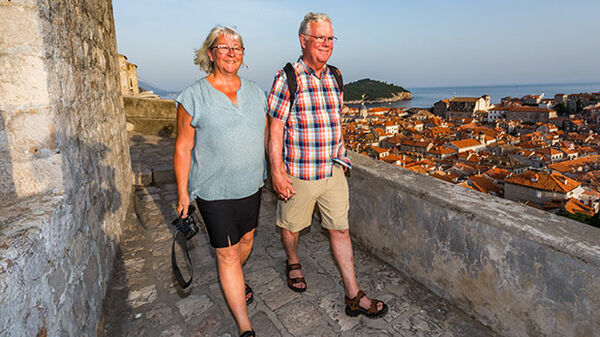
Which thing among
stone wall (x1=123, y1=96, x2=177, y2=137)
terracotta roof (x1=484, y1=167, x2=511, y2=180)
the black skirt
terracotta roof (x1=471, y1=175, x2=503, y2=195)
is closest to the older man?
the black skirt

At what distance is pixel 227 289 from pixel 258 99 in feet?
3.59

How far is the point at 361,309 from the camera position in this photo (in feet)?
6.89

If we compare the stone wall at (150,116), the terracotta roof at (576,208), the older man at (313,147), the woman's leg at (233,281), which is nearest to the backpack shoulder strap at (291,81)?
the older man at (313,147)

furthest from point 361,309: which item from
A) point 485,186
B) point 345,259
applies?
point 485,186

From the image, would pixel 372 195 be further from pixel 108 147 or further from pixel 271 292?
pixel 108 147

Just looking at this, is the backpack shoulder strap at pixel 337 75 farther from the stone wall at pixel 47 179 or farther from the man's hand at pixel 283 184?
the stone wall at pixel 47 179

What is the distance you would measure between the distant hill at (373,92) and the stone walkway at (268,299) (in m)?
144

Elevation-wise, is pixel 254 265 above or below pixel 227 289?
below

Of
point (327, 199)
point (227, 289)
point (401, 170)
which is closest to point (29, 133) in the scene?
point (227, 289)

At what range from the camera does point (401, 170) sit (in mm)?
2785

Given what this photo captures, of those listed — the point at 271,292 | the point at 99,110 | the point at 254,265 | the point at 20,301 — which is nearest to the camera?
the point at 20,301

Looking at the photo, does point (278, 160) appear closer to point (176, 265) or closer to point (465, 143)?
point (176, 265)

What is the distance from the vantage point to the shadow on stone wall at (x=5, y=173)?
55.6 inches

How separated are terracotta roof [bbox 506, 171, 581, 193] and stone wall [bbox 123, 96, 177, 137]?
28.0 meters
